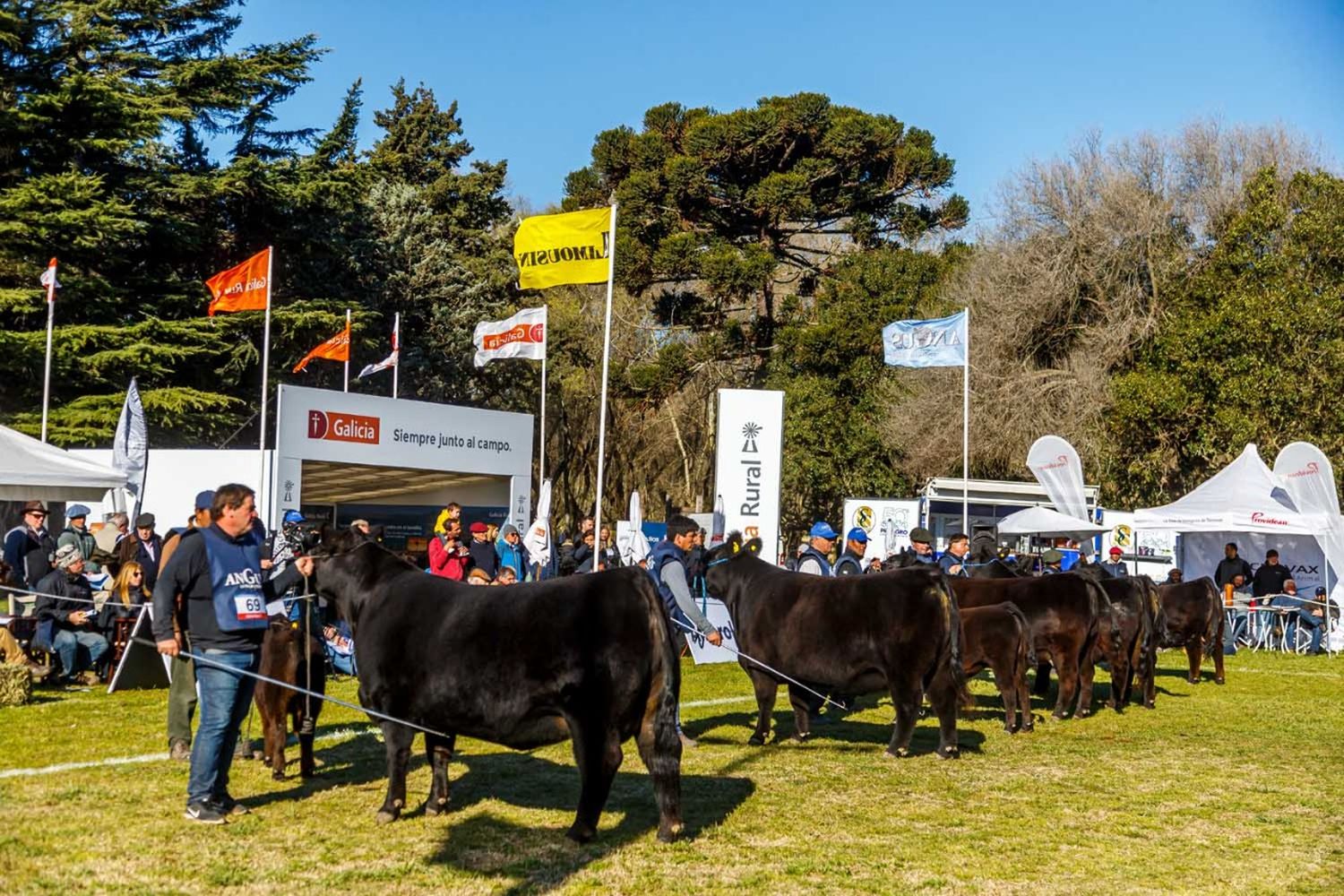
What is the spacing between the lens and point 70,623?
14664 mm

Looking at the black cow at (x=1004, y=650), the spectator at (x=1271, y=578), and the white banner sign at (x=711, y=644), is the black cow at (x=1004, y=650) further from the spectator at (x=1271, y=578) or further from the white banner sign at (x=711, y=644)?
the spectator at (x=1271, y=578)

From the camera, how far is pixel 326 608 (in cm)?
952

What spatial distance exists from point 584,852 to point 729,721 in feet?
19.1

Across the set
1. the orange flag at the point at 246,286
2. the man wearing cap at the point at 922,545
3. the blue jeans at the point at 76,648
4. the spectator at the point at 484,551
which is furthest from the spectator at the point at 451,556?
the orange flag at the point at 246,286

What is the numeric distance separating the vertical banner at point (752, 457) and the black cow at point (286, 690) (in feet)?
52.9

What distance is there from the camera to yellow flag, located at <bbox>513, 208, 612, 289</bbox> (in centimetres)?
2447

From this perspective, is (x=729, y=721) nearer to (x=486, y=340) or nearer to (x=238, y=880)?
(x=238, y=880)

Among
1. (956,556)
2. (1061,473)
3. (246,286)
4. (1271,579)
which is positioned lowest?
(1271,579)

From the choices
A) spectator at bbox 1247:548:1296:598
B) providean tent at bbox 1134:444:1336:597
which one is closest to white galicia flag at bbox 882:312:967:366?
providean tent at bbox 1134:444:1336:597

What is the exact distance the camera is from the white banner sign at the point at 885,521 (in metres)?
32.8

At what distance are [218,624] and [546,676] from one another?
2038 mm

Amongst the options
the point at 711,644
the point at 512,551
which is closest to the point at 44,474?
the point at 512,551

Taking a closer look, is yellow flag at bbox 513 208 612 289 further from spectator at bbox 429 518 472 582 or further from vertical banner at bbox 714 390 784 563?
spectator at bbox 429 518 472 582

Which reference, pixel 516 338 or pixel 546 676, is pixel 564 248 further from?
pixel 546 676
